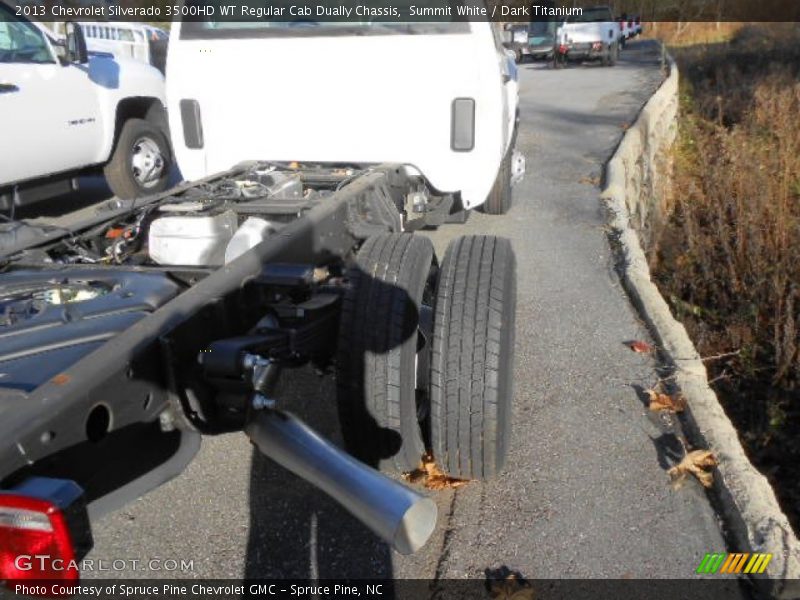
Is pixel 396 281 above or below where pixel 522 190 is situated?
above

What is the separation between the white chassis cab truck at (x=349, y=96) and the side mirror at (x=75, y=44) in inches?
83.3

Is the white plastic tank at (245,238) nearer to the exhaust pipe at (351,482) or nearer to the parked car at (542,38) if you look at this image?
the exhaust pipe at (351,482)

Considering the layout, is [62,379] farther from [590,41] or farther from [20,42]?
[590,41]

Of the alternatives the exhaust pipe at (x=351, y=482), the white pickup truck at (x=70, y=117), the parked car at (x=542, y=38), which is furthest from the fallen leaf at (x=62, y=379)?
the parked car at (x=542, y=38)

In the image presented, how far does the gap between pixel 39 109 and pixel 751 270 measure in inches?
242

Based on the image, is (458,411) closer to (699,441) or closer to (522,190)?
(699,441)

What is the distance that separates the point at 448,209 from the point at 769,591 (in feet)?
10.2

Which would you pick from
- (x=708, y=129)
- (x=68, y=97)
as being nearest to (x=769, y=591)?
(x=68, y=97)

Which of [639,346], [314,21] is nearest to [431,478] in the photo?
[639,346]

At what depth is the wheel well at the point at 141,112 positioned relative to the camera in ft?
25.0

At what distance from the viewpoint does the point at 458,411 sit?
266 centimetres

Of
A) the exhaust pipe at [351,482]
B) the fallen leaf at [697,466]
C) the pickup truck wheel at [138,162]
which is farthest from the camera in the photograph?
the pickup truck wheel at [138,162]

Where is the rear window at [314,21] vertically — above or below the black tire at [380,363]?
above

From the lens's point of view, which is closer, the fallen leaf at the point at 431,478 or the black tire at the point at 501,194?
the fallen leaf at the point at 431,478
